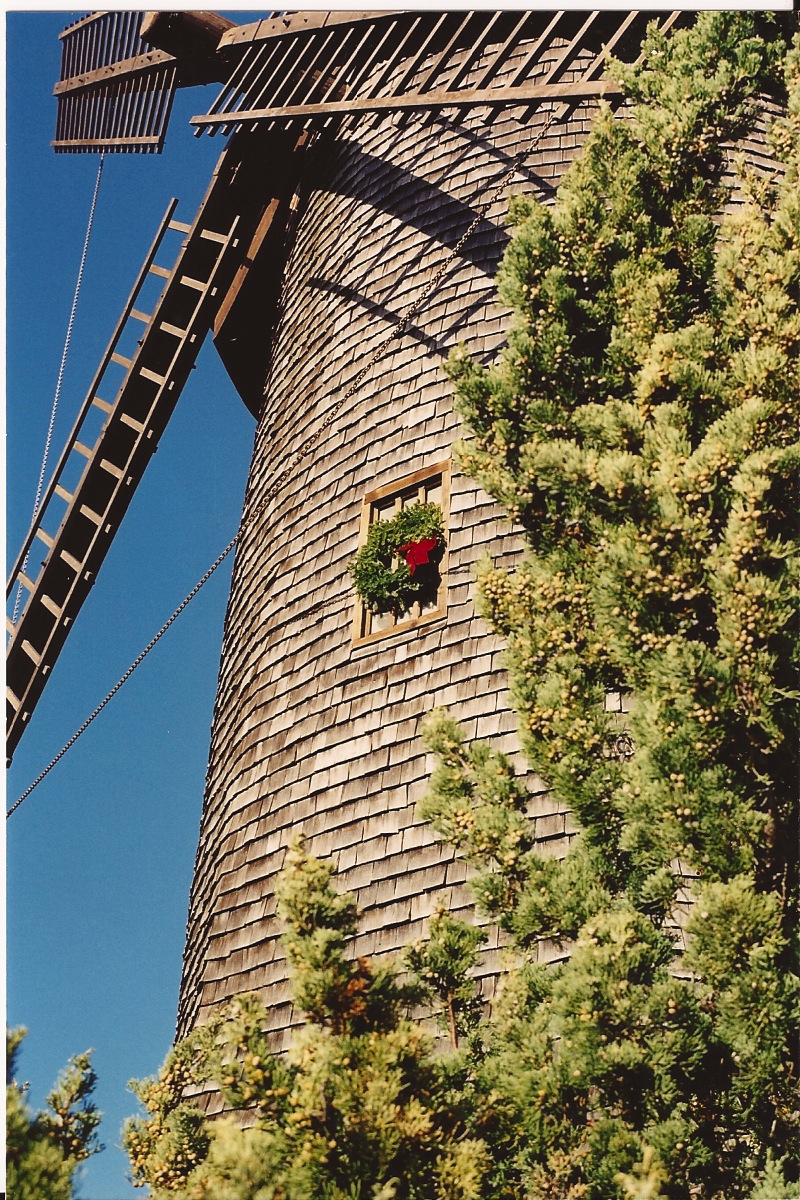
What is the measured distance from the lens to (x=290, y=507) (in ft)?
24.9

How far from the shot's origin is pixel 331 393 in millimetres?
7652

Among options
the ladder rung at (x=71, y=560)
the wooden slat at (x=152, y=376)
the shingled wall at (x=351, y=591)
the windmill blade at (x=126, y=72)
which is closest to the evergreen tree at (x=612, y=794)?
the shingled wall at (x=351, y=591)

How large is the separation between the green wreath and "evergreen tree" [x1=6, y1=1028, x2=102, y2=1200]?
11.1ft

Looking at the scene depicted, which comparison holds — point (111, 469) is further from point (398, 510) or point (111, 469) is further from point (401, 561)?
point (401, 561)

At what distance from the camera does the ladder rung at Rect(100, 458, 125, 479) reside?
8.65 metres

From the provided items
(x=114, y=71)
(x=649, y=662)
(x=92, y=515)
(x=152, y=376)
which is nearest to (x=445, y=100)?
(x=152, y=376)

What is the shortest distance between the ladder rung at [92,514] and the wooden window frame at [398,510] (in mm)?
2738

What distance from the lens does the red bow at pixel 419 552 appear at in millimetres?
6207

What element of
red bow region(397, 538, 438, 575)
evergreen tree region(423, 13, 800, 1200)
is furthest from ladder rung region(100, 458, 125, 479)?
evergreen tree region(423, 13, 800, 1200)

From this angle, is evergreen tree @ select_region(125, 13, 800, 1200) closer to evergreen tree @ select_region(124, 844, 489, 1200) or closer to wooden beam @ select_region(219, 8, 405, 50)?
evergreen tree @ select_region(124, 844, 489, 1200)

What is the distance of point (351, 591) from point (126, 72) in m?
6.71

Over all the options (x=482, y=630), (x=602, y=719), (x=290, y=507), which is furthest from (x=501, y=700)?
(x=290, y=507)

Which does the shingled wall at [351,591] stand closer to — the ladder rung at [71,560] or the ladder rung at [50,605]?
the ladder rung at [71,560]

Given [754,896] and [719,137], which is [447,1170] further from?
[719,137]
